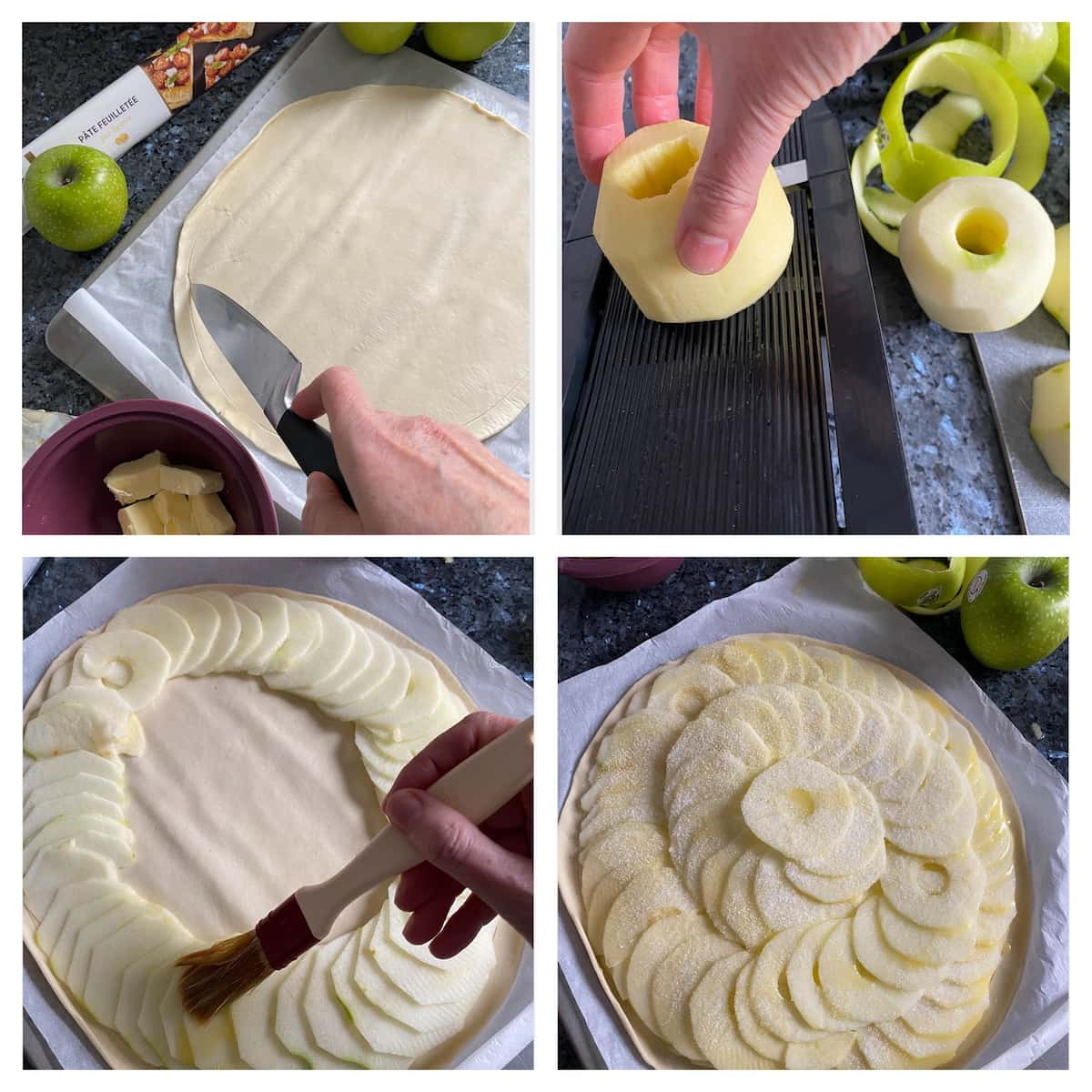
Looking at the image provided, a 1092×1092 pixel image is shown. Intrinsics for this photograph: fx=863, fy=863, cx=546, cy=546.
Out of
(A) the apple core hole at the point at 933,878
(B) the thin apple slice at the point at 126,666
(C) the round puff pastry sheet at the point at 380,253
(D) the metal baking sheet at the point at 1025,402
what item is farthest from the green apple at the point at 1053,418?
(B) the thin apple slice at the point at 126,666

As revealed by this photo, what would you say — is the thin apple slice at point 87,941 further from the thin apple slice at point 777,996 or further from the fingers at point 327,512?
the thin apple slice at point 777,996

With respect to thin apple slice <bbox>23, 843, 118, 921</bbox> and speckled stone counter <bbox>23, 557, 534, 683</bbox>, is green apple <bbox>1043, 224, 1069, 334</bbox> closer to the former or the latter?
speckled stone counter <bbox>23, 557, 534, 683</bbox>

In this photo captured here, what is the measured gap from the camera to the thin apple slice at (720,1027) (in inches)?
23.5

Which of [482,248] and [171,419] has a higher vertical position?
[482,248]

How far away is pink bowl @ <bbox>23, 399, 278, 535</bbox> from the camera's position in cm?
62

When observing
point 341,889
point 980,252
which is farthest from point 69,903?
point 980,252

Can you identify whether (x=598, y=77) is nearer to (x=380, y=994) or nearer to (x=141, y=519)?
(x=141, y=519)

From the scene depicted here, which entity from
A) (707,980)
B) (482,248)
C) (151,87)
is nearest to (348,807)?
(707,980)

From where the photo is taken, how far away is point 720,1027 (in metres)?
0.60

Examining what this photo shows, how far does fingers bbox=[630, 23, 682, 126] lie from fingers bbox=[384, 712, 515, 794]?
19.8 inches

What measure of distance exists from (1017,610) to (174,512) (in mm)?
653

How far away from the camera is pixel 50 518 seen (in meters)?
0.63

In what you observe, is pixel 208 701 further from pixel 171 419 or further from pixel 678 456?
pixel 678 456
